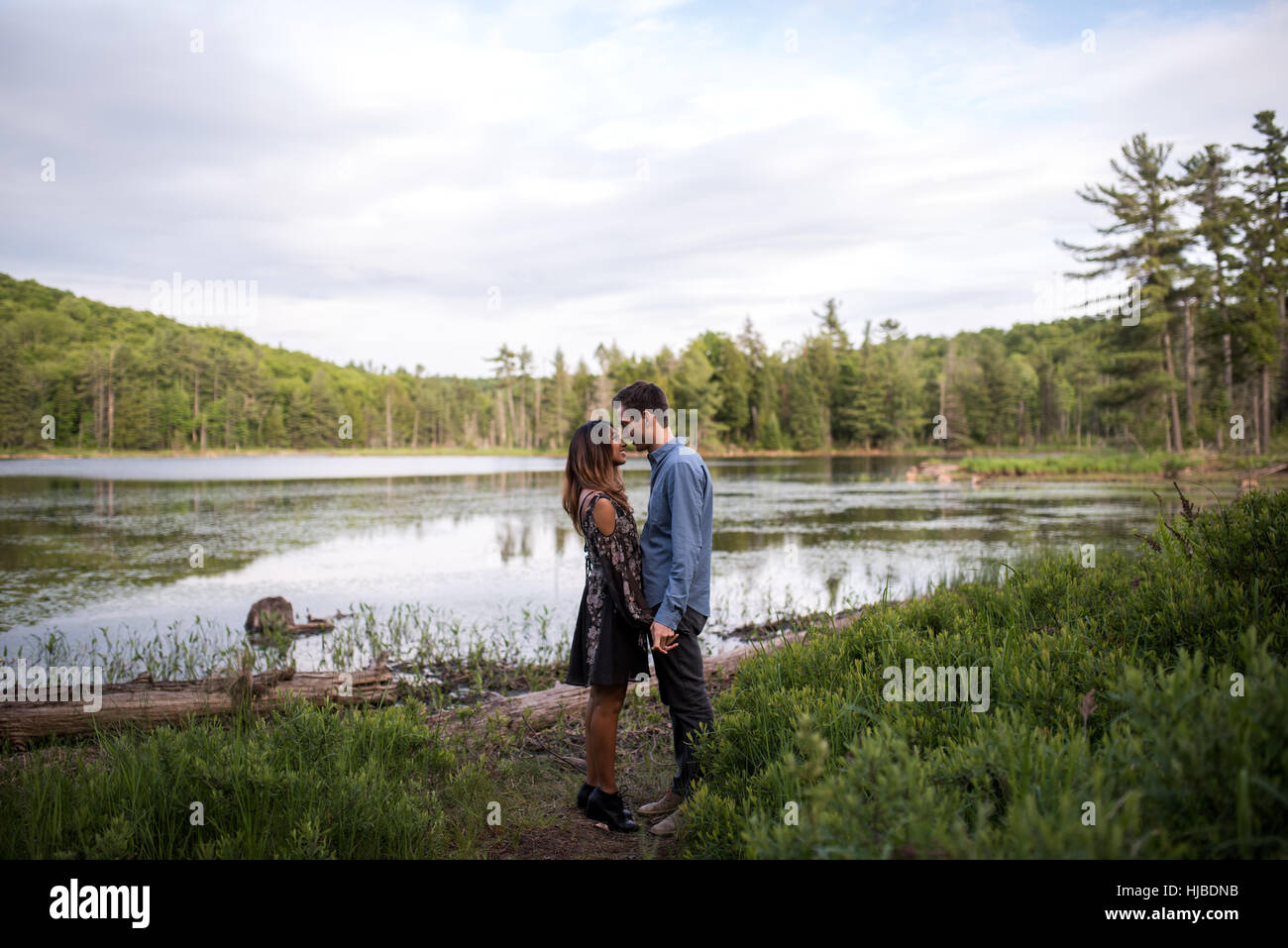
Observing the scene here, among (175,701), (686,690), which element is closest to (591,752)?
(686,690)

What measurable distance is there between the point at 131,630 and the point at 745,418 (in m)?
79.4

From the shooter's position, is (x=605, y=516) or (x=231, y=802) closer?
(x=231, y=802)

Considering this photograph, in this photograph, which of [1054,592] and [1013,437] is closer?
[1054,592]

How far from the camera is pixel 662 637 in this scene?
3.77 meters

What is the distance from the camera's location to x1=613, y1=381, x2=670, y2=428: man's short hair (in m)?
3.96

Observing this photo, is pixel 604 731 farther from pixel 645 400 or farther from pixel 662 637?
pixel 645 400

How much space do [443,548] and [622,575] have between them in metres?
14.2

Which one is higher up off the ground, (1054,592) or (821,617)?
(1054,592)

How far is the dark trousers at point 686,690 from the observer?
4059mm

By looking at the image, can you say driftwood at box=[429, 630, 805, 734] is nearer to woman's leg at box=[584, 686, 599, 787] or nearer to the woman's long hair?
woman's leg at box=[584, 686, 599, 787]
